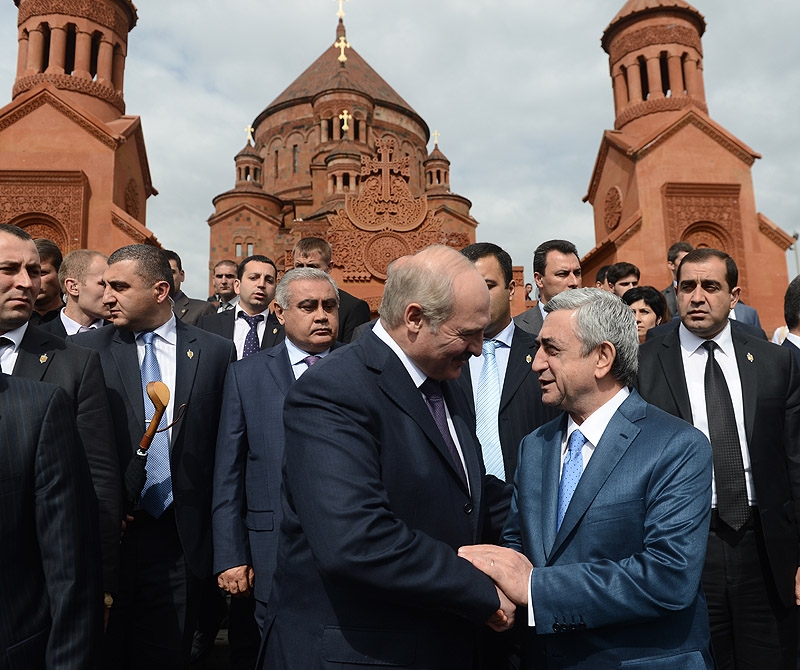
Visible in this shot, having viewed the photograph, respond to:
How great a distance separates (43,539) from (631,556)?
172 cm

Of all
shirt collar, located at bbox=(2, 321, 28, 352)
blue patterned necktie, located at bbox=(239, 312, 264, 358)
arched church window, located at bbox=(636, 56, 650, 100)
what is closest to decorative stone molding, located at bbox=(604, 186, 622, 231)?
arched church window, located at bbox=(636, 56, 650, 100)

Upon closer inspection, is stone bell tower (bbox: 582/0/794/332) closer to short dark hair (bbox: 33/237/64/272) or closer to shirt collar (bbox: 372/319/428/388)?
short dark hair (bbox: 33/237/64/272)

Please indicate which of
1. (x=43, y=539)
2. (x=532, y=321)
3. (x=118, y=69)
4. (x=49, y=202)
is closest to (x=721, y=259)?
(x=532, y=321)

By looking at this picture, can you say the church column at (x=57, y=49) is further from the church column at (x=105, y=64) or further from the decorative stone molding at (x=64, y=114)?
the decorative stone molding at (x=64, y=114)

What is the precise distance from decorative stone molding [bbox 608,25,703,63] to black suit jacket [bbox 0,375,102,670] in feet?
73.9

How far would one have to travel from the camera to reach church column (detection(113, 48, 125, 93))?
1961cm

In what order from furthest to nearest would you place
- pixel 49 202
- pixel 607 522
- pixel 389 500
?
1. pixel 49 202
2. pixel 607 522
3. pixel 389 500

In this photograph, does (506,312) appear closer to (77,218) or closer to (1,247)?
(1,247)

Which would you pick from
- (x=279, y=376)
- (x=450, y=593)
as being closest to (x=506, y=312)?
(x=279, y=376)

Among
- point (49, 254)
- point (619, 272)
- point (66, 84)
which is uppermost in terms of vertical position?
point (66, 84)

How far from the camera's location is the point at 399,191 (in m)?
23.2

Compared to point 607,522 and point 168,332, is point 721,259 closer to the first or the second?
point 607,522

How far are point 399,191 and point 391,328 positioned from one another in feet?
71.0

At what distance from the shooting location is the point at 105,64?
1914cm
